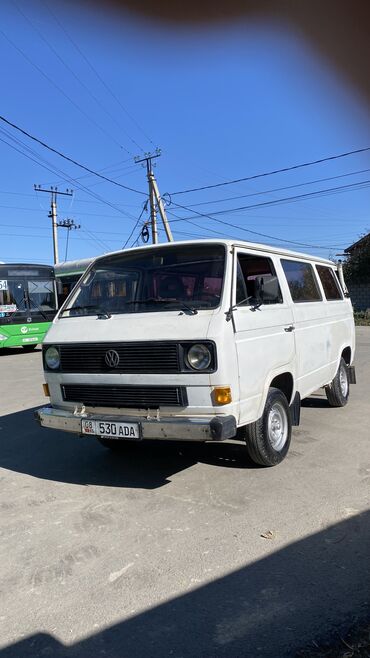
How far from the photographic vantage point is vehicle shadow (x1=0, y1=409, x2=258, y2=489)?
16.1ft

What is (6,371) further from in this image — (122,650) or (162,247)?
(122,650)

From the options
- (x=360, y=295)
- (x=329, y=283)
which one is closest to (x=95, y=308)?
Answer: (x=329, y=283)

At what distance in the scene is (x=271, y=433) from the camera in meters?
4.97

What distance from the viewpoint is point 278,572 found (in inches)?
124

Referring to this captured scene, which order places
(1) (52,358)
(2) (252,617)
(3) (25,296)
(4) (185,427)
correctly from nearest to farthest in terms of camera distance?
1. (2) (252,617)
2. (4) (185,427)
3. (1) (52,358)
4. (3) (25,296)

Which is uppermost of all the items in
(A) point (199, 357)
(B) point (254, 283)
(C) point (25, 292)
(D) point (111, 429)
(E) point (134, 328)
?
(C) point (25, 292)

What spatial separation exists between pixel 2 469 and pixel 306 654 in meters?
3.78

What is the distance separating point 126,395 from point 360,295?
30.7 metres

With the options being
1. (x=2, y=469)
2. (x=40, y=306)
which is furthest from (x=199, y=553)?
(x=40, y=306)

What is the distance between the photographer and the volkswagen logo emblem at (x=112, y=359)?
4520 millimetres

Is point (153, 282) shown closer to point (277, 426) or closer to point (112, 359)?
point (112, 359)

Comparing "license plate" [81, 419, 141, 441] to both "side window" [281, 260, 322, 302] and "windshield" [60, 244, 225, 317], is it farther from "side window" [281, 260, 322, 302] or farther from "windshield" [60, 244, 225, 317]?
"side window" [281, 260, 322, 302]

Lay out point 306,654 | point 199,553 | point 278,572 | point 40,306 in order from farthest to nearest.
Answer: point 40,306, point 199,553, point 278,572, point 306,654

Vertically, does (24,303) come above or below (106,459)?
above
